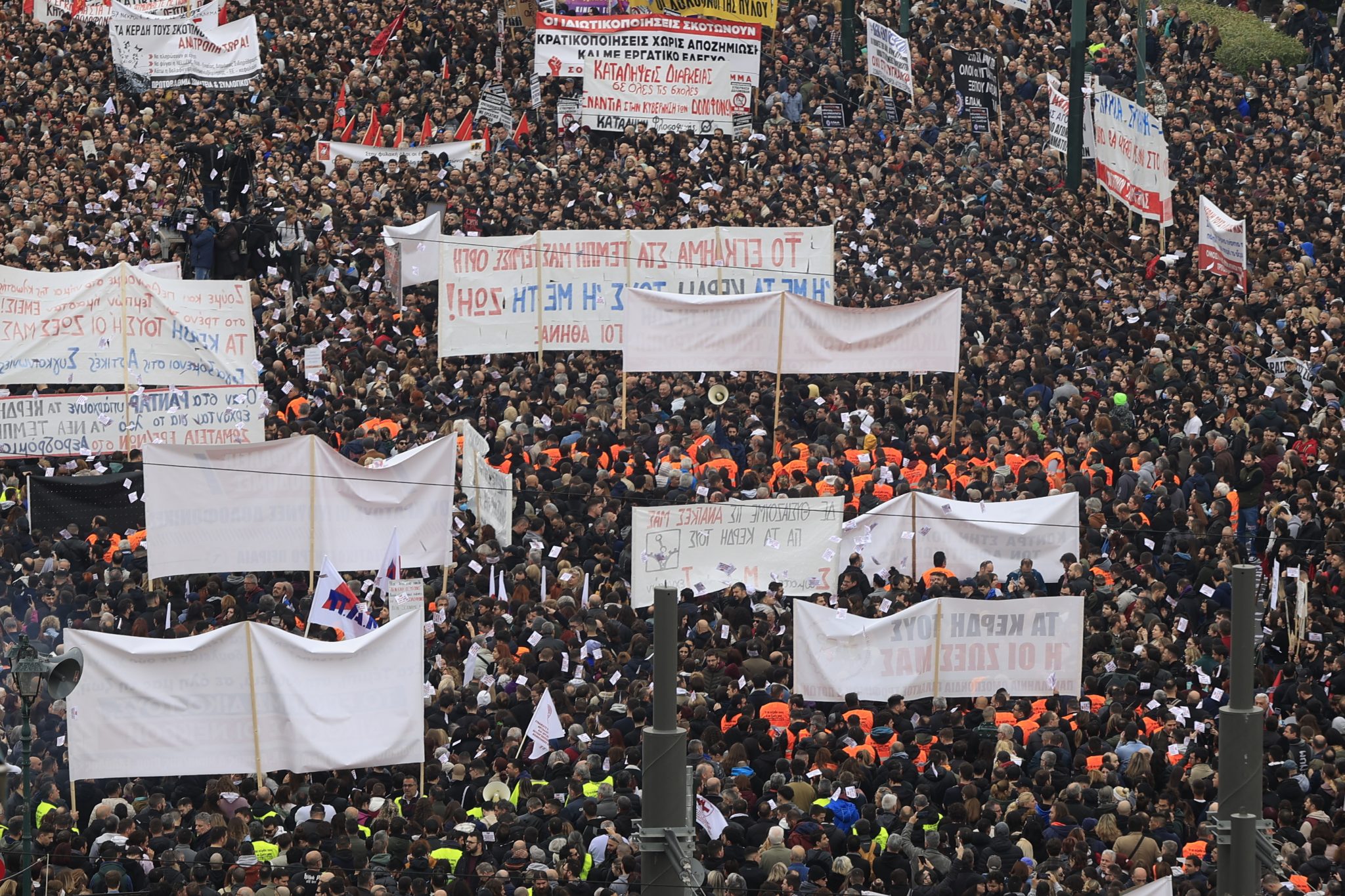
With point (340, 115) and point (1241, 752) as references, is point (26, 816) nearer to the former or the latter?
point (1241, 752)

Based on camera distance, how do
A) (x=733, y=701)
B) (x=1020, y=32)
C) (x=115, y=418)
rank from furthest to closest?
(x=1020, y=32), (x=115, y=418), (x=733, y=701)

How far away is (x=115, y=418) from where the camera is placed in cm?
2073

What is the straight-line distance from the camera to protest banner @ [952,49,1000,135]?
3175cm

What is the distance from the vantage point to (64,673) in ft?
40.8

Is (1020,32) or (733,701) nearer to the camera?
(733,701)

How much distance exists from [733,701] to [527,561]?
3323 mm

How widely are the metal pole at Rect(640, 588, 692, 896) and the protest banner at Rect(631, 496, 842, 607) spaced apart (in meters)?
6.98

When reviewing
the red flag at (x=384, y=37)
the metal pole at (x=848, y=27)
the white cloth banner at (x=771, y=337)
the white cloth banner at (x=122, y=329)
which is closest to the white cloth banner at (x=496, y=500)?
the white cloth banner at (x=771, y=337)

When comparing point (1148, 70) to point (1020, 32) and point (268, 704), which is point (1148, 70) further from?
point (268, 704)

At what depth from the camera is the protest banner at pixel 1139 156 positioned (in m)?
27.7

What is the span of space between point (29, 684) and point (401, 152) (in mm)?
19261

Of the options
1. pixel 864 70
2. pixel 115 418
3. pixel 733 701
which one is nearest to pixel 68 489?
pixel 115 418

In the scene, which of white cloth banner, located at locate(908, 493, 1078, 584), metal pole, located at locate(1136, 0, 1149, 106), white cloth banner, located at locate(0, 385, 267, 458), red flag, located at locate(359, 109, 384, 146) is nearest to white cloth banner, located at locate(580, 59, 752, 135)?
red flag, located at locate(359, 109, 384, 146)

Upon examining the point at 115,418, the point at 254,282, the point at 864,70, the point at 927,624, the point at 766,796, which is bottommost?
the point at 766,796
